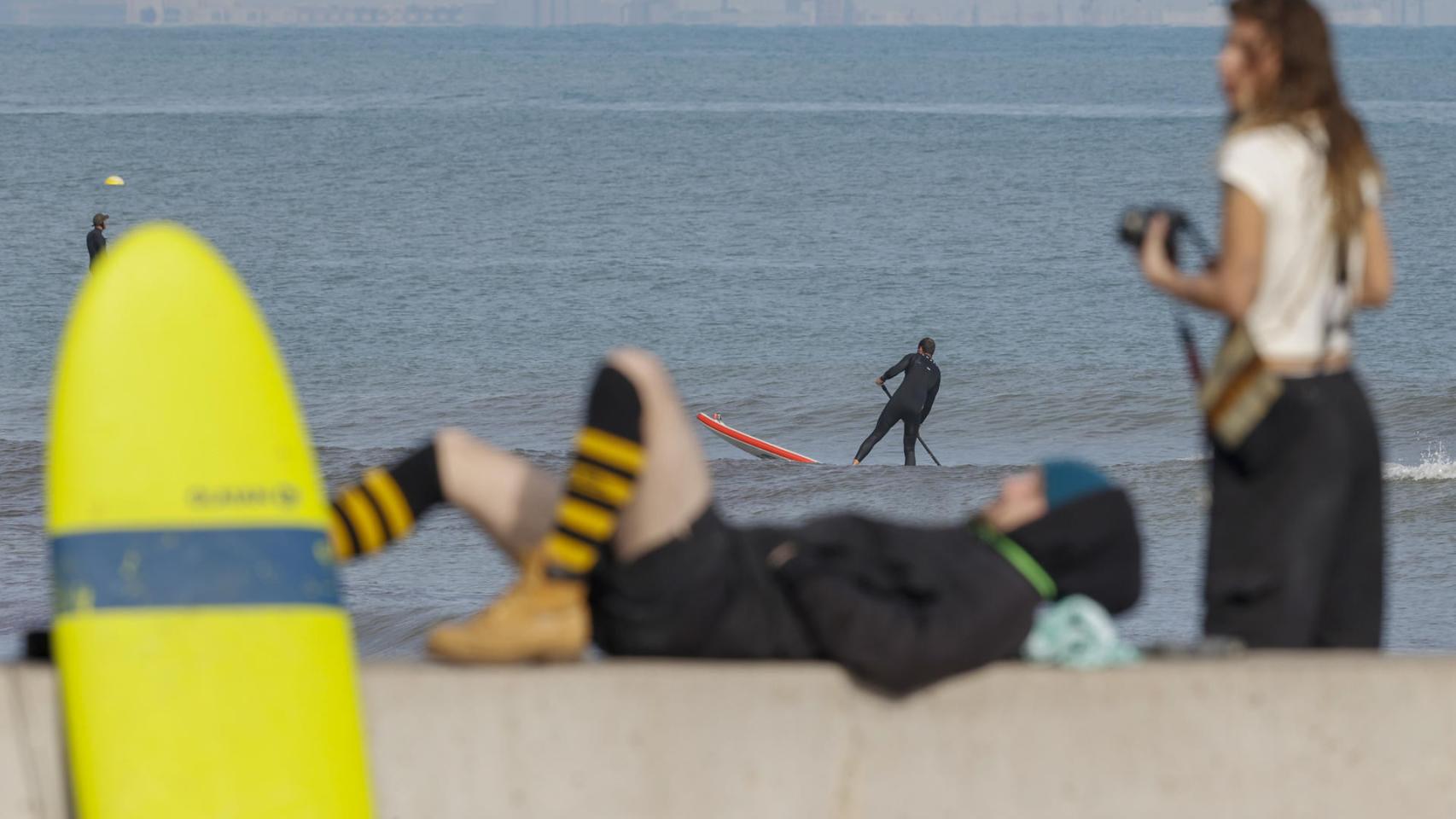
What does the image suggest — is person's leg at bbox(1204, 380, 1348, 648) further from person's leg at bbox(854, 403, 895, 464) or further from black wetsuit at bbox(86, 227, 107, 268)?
black wetsuit at bbox(86, 227, 107, 268)

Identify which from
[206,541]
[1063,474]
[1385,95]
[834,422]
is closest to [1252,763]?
[1063,474]

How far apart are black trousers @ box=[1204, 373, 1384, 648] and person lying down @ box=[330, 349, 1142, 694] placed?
7.5 inches

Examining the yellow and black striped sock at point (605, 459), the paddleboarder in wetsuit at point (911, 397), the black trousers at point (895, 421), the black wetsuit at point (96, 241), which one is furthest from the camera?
the black wetsuit at point (96, 241)

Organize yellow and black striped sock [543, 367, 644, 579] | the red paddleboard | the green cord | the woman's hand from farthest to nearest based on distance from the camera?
the red paddleboard < the green cord < the woman's hand < yellow and black striped sock [543, 367, 644, 579]

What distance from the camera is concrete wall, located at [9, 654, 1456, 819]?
11.9ft

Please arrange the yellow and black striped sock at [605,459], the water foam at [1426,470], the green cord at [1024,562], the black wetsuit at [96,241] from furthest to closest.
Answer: the black wetsuit at [96,241] < the water foam at [1426,470] < the green cord at [1024,562] < the yellow and black striped sock at [605,459]

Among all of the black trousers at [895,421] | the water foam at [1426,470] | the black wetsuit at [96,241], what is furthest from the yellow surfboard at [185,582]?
the black wetsuit at [96,241]

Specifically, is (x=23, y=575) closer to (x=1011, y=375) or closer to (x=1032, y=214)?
(x=1011, y=375)

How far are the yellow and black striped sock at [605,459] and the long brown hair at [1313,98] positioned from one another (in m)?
1.29

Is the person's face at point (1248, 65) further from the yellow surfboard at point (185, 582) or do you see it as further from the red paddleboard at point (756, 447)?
the red paddleboard at point (756, 447)

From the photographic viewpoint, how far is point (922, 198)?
69000mm

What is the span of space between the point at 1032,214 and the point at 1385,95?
218 ft

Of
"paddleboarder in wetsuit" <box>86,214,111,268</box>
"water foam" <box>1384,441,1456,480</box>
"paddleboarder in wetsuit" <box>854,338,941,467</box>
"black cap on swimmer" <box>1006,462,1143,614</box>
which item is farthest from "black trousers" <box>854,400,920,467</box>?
"black cap on swimmer" <box>1006,462,1143,614</box>

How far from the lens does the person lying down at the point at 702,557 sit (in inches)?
141
